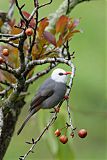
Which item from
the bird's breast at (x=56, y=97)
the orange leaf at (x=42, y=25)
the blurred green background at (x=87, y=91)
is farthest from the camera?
the blurred green background at (x=87, y=91)

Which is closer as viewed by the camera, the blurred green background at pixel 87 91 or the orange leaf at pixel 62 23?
the orange leaf at pixel 62 23

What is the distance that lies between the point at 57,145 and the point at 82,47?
7029 mm

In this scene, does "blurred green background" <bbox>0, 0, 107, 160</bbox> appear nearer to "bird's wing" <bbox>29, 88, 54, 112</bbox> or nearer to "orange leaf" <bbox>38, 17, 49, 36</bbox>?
"bird's wing" <bbox>29, 88, 54, 112</bbox>

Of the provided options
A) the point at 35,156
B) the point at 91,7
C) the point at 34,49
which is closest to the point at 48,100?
the point at 34,49

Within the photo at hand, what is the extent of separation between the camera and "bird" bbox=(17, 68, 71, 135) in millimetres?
2820

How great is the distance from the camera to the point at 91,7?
1046 centimetres

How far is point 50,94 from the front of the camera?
115 inches

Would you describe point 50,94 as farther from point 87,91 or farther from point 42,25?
point 87,91

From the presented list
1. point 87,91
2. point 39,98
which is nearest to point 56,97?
point 39,98

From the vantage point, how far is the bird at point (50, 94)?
9.25 ft

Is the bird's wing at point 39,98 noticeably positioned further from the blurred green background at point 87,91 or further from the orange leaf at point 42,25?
the blurred green background at point 87,91

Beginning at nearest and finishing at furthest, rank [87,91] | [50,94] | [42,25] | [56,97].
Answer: [42,25]
[56,97]
[50,94]
[87,91]

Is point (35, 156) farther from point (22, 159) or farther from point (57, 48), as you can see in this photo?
point (22, 159)

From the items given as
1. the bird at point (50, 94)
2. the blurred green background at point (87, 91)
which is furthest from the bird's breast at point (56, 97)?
the blurred green background at point (87, 91)
